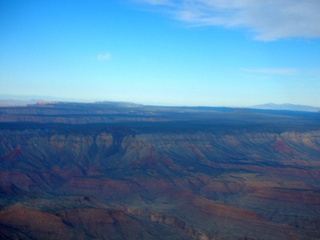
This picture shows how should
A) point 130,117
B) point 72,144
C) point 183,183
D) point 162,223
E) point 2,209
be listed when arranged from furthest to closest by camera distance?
1. point 130,117
2. point 72,144
3. point 183,183
4. point 162,223
5. point 2,209

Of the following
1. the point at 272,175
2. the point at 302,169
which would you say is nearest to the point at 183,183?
the point at 272,175

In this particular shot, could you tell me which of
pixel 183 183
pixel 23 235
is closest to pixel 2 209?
pixel 23 235

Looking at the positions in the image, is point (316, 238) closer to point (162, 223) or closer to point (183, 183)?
point (162, 223)

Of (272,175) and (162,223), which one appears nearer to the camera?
(162,223)

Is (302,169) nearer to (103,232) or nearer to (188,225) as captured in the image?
(188,225)

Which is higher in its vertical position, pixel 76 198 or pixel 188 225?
pixel 76 198

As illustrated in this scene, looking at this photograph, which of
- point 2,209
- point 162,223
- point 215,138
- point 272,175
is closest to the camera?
point 2,209
